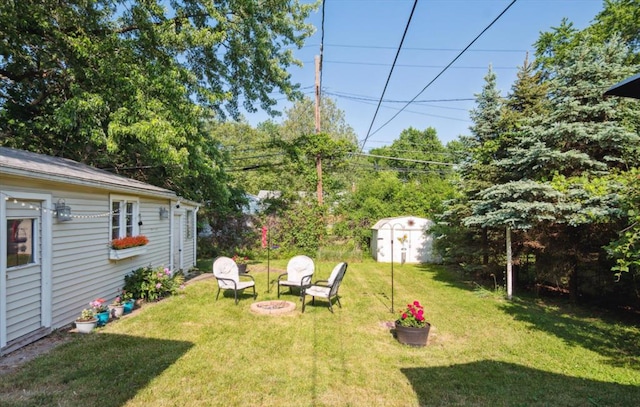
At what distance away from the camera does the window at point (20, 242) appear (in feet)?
14.3

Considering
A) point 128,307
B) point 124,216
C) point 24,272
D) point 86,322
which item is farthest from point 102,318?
point 124,216

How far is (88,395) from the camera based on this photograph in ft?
10.8

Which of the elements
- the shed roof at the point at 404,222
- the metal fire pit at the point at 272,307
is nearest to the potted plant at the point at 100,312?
the metal fire pit at the point at 272,307

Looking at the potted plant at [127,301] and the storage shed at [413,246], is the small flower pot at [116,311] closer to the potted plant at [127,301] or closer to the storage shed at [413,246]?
the potted plant at [127,301]

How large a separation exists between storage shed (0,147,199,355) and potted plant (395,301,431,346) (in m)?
5.09

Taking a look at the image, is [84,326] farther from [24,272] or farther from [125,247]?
[125,247]

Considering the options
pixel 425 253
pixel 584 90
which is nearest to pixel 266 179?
pixel 425 253

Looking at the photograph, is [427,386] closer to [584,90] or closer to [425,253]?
[584,90]

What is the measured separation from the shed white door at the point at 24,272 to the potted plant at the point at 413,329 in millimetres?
5129

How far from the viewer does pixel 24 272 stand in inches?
177

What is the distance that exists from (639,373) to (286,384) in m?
4.31

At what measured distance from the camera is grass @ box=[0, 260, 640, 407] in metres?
3.43

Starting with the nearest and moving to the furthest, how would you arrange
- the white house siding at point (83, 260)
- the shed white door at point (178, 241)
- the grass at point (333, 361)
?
the grass at point (333, 361) < the white house siding at point (83, 260) < the shed white door at point (178, 241)

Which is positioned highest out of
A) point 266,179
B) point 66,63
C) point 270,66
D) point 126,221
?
point 270,66
